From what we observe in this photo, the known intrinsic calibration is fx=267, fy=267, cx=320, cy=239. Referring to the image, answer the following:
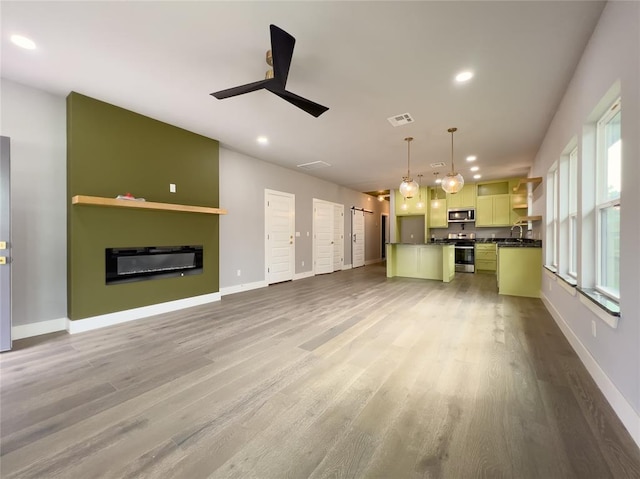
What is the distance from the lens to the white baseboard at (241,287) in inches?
204

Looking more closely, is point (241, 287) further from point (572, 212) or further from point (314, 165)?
point (572, 212)

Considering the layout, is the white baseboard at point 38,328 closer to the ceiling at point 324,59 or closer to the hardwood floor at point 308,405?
the hardwood floor at point 308,405

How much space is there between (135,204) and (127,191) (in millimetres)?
345

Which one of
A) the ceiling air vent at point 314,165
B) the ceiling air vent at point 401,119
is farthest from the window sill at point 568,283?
the ceiling air vent at point 314,165

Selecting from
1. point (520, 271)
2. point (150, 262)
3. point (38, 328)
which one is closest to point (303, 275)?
point (150, 262)

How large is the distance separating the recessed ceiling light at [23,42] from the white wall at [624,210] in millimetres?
4408

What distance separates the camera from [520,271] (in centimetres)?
490

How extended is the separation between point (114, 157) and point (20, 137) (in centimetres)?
83

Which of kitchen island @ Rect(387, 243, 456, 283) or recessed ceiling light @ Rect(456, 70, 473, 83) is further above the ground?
recessed ceiling light @ Rect(456, 70, 473, 83)

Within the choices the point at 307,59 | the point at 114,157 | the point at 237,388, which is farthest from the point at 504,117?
the point at 114,157

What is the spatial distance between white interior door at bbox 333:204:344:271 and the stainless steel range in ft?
11.5

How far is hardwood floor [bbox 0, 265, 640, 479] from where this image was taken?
1.31m

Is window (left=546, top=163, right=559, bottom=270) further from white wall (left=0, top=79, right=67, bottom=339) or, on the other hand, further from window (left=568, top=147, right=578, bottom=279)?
white wall (left=0, top=79, right=67, bottom=339)

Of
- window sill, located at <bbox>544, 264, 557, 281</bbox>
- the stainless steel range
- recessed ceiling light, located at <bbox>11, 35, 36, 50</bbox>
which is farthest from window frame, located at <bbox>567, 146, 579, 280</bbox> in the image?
recessed ceiling light, located at <bbox>11, 35, 36, 50</bbox>
